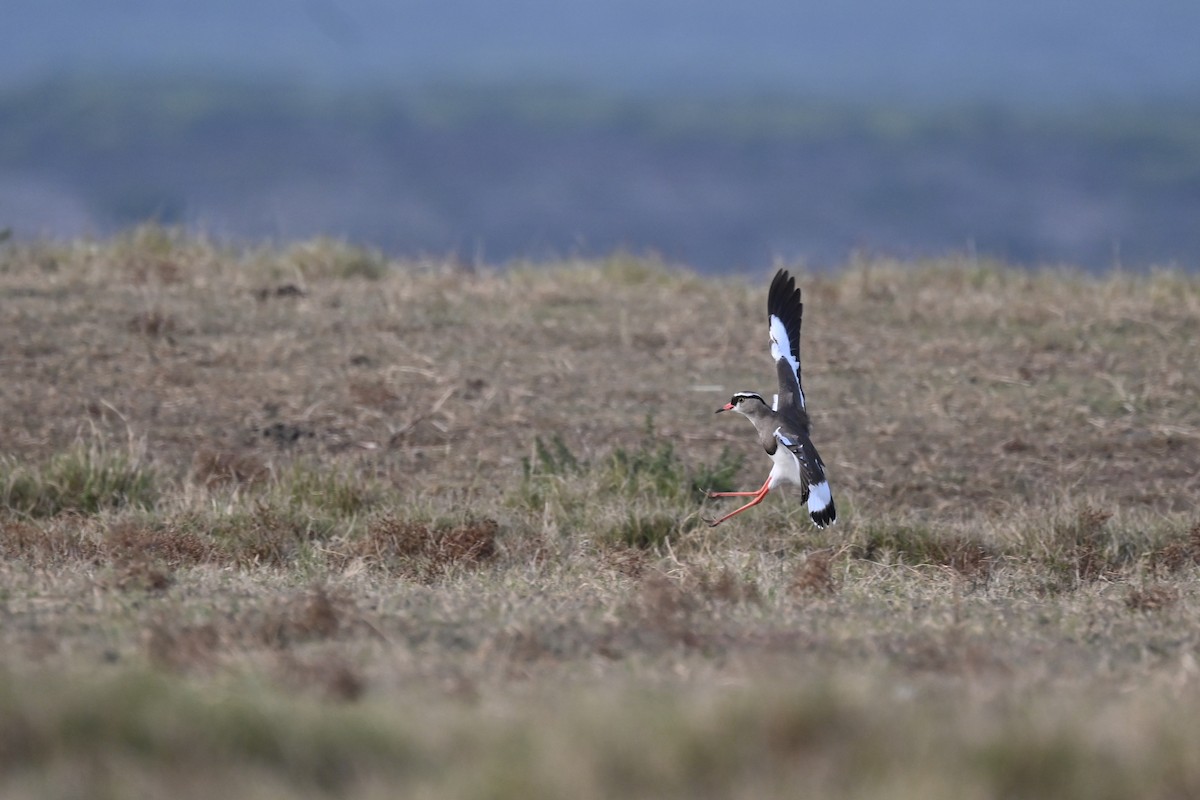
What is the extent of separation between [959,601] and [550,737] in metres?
2.71

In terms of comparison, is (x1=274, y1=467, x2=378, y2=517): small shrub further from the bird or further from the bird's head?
the bird's head

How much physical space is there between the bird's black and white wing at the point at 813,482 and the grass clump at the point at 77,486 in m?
3.42

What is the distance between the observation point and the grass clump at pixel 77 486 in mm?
8008

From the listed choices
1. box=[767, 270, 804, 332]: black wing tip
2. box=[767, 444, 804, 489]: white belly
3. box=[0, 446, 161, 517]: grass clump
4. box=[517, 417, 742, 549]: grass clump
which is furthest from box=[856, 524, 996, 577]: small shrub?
box=[0, 446, 161, 517]: grass clump

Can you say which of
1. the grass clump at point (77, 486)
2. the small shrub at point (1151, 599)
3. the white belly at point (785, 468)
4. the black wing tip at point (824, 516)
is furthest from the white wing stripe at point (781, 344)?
the grass clump at point (77, 486)

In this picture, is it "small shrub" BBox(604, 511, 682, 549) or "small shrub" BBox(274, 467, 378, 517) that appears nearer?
"small shrub" BBox(604, 511, 682, 549)

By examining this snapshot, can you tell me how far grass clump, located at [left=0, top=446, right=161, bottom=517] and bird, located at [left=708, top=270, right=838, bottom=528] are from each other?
3142 mm

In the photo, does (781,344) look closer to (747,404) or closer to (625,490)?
(747,404)

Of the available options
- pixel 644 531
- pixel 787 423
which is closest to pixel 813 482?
pixel 787 423

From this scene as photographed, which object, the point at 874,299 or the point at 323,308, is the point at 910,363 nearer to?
the point at 874,299

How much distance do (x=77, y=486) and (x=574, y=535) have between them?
281 cm

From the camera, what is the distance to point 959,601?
584cm

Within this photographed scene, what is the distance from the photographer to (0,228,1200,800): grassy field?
143 inches

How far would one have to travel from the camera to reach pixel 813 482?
710cm
